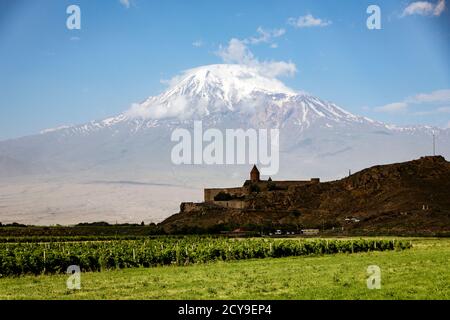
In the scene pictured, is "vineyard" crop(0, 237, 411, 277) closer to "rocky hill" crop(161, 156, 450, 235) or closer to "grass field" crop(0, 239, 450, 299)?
"grass field" crop(0, 239, 450, 299)

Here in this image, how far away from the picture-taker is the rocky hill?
12039 cm

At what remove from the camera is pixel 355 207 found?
15062 cm

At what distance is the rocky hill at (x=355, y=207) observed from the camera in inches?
4740

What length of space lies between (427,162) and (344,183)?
2178 cm

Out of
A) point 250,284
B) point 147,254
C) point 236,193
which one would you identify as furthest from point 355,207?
point 250,284

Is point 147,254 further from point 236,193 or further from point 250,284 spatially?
point 236,193

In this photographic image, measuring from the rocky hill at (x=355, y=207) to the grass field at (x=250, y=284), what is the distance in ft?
253

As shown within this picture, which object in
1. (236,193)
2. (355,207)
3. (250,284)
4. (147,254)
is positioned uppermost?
(236,193)

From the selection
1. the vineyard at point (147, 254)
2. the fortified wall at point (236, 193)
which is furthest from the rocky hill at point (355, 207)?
the vineyard at point (147, 254)

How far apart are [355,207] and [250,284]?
127790 mm

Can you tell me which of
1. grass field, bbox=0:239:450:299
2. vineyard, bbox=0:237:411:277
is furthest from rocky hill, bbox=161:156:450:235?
grass field, bbox=0:239:450:299

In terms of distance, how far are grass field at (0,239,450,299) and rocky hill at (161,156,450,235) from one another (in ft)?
253
